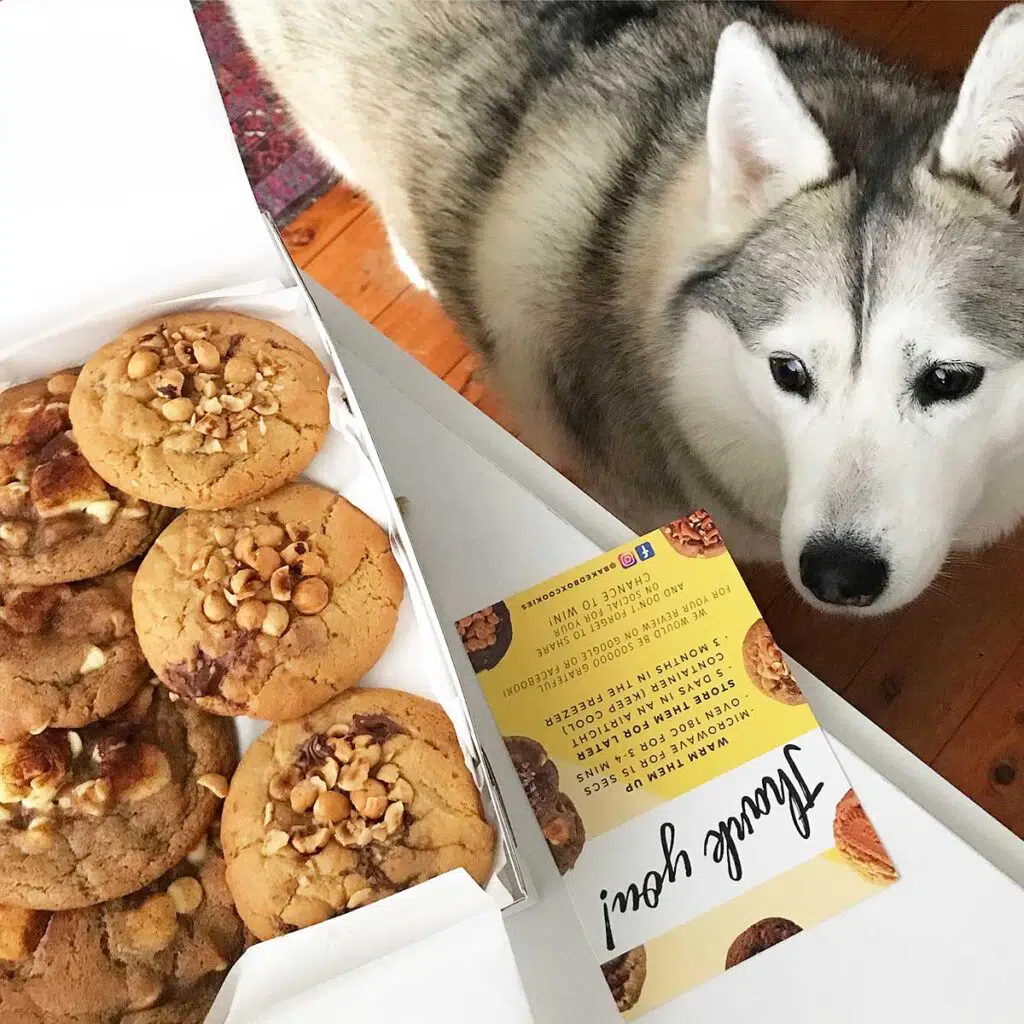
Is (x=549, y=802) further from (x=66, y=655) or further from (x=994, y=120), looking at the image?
(x=994, y=120)

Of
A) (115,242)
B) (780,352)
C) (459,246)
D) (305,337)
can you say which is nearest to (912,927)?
(780,352)

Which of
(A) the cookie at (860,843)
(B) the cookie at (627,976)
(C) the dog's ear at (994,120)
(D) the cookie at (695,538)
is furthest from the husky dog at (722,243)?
(B) the cookie at (627,976)

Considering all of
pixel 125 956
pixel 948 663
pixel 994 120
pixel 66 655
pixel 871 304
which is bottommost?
pixel 948 663

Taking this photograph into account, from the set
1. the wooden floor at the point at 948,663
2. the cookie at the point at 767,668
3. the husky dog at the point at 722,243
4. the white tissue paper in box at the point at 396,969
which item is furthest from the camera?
the wooden floor at the point at 948,663

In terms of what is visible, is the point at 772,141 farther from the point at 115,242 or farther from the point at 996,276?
the point at 115,242

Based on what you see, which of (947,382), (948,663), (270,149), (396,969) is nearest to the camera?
(396,969)

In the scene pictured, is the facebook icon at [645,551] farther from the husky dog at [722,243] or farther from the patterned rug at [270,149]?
the patterned rug at [270,149]

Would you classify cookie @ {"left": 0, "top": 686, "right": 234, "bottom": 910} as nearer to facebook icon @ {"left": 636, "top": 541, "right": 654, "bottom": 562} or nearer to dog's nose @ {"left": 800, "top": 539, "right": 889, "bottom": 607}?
facebook icon @ {"left": 636, "top": 541, "right": 654, "bottom": 562}

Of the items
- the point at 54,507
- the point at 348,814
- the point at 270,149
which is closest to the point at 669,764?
the point at 348,814

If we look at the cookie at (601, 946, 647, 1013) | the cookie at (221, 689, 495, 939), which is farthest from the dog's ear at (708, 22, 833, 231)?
the cookie at (601, 946, 647, 1013)
